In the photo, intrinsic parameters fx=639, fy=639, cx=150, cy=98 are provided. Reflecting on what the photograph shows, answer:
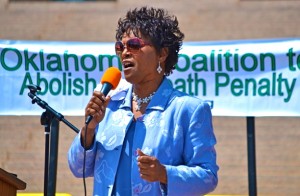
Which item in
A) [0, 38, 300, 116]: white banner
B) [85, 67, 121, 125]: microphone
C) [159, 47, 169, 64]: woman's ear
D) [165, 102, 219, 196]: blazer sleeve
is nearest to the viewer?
[165, 102, 219, 196]: blazer sleeve

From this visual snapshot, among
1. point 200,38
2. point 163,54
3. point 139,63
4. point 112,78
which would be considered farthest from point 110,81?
point 200,38

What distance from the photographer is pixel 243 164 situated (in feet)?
28.0

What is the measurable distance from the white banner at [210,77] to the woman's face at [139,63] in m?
3.20

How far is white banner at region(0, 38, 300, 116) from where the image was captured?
5875 millimetres

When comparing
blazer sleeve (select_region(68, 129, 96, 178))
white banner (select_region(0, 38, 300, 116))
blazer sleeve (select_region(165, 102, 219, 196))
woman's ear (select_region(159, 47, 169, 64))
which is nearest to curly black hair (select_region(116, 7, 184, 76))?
woman's ear (select_region(159, 47, 169, 64))

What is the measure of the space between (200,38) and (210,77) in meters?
2.95

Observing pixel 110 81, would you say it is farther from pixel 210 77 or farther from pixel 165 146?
pixel 210 77

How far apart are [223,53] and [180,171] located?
359cm

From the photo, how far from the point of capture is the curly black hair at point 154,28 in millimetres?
2686

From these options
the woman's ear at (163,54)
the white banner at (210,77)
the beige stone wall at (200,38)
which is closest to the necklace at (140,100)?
the woman's ear at (163,54)

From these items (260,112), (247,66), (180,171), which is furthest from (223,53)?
(180,171)

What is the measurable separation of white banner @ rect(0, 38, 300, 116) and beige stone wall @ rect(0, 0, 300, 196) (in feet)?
8.34

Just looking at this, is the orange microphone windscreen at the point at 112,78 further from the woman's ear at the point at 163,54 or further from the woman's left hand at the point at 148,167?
the woman's left hand at the point at 148,167

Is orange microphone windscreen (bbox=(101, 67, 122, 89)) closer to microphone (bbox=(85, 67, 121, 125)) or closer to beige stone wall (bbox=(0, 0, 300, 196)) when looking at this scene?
microphone (bbox=(85, 67, 121, 125))
